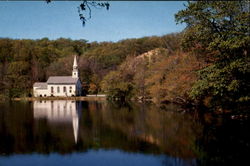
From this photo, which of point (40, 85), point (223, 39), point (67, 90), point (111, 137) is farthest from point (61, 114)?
point (67, 90)

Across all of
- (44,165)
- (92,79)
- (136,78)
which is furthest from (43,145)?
(92,79)

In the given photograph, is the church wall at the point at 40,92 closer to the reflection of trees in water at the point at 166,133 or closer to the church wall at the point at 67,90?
the church wall at the point at 67,90

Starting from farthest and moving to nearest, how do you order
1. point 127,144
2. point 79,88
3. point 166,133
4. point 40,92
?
point 79,88 < point 40,92 < point 166,133 < point 127,144

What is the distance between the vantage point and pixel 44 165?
10.9m

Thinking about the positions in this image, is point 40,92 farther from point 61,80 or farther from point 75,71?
point 75,71

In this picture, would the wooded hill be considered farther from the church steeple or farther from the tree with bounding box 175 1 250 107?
the tree with bounding box 175 1 250 107

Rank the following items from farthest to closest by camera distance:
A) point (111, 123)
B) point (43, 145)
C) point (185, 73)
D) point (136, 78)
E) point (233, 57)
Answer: point (136, 78) → point (185, 73) → point (111, 123) → point (233, 57) → point (43, 145)

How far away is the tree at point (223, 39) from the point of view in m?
15.1

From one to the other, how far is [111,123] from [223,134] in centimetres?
870

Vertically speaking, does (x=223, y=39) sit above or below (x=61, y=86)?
above

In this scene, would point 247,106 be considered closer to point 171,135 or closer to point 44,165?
point 171,135

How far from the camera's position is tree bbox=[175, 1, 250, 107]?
1512 centimetres

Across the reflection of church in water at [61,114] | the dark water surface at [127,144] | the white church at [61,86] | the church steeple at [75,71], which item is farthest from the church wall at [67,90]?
the dark water surface at [127,144]

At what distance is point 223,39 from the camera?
615 inches
